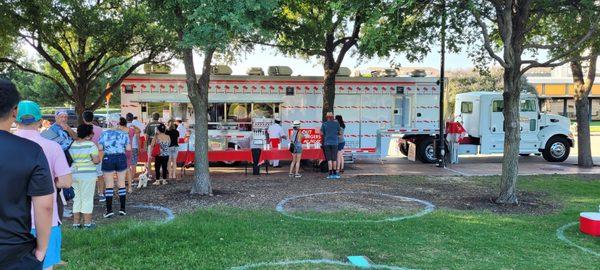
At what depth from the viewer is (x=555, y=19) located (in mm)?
12250

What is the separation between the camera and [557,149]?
16969 millimetres

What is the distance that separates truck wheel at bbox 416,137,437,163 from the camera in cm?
1667

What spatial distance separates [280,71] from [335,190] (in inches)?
230

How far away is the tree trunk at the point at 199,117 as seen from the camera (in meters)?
9.67

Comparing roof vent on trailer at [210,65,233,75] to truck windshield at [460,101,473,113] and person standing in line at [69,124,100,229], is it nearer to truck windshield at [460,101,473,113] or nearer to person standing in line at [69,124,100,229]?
person standing in line at [69,124,100,229]

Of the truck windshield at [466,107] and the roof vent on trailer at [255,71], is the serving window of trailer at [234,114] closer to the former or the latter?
the roof vent on trailer at [255,71]

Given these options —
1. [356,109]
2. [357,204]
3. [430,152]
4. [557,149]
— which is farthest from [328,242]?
[557,149]

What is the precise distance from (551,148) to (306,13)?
33.5 feet

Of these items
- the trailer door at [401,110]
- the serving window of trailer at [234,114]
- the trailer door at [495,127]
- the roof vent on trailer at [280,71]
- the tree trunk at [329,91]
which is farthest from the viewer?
the trailer door at [495,127]

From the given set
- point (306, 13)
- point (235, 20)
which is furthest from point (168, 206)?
point (306, 13)

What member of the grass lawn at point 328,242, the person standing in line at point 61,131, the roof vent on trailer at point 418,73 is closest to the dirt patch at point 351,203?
A: the grass lawn at point 328,242

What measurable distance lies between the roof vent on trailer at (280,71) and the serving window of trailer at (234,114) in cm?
106

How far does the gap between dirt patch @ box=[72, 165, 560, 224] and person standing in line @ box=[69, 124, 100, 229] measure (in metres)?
0.94

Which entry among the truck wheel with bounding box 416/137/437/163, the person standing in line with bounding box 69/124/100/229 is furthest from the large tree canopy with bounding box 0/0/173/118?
the truck wheel with bounding box 416/137/437/163
